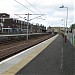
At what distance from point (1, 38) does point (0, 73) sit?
41.8 metres

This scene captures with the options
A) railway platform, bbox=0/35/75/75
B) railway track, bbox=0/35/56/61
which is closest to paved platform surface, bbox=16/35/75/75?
railway platform, bbox=0/35/75/75

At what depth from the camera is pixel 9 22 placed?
149875 millimetres

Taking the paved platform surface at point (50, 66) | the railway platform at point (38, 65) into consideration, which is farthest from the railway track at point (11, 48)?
the paved platform surface at point (50, 66)

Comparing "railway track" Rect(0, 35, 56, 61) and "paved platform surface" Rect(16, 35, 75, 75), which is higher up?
"paved platform surface" Rect(16, 35, 75, 75)

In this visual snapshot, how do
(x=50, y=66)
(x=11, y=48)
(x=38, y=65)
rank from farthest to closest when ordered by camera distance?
(x=11, y=48), (x=38, y=65), (x=50, y=66)

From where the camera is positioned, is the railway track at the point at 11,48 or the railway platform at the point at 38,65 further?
the railway track at the point at 11,48

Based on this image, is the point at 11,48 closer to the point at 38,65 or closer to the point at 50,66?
the point at 38,65

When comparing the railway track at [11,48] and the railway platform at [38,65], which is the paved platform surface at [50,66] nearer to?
the railway platform at [38,65]

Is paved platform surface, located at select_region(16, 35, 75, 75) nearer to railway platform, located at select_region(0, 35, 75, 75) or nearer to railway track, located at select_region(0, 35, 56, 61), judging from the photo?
railway platform, located at select_region(0, 35, 75, 75)

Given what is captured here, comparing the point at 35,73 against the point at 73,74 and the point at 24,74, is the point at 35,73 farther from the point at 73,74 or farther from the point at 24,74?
the point at 73,74

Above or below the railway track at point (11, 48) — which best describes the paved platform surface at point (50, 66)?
above

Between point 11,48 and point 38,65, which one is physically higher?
point 38,65

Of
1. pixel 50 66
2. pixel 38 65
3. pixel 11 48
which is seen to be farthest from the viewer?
pixel 11 48

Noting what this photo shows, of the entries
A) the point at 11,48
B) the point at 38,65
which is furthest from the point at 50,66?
the point at 11,48
